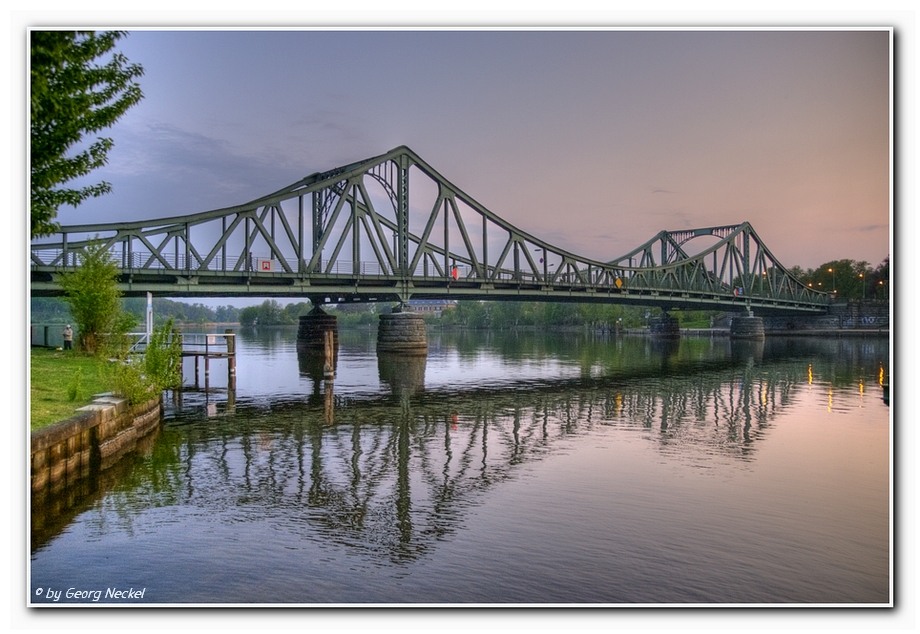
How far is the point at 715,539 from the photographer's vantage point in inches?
457

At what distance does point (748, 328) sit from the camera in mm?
112625

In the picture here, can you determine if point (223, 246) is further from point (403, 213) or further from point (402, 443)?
point (402, 443)

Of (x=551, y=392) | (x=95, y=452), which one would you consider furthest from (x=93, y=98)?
(x=551, y=392)

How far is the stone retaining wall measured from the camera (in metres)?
13.2

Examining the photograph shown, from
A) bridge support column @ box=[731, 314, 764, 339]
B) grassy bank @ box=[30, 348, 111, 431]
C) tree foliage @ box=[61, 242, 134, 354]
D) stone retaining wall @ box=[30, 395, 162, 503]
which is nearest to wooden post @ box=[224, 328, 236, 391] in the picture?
tree foliage @ box=[61, 242, 134, 354]

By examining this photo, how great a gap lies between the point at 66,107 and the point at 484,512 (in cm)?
1107

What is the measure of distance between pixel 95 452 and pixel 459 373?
32.0m

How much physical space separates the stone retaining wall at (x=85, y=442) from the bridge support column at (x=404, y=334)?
4044 cm

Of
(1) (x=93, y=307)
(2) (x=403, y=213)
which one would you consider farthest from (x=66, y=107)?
(2) (x=403, y=213)

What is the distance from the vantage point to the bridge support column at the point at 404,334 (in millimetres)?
61688

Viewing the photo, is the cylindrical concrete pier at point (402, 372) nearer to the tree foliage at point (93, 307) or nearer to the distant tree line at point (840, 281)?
the tree foliage at point (93, 307)

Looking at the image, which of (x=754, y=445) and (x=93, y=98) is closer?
(x=93, y=98)

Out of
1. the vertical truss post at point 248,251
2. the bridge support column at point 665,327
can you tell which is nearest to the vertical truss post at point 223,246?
the vertical truss post at point 248,251

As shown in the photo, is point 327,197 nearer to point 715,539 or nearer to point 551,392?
point 551,392
